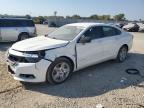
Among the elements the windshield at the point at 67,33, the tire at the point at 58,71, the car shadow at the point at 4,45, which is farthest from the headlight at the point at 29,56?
the car shadow at the point at 4,45

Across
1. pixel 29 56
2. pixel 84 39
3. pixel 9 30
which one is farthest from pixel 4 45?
pixel 29 56

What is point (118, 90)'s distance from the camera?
632cm

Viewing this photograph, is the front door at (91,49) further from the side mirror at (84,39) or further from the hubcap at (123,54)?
the hubcap at (123,54)

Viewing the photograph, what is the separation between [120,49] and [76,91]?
11.9 ft

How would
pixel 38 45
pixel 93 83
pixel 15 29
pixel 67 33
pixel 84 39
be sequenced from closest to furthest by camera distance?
pixel 38 45
pixel 93 83
pixel 84 39
pixel 67 33
pixel 15 29

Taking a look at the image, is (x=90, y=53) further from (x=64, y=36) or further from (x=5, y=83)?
(x=5, y=83)

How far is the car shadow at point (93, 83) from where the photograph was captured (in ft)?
20.1

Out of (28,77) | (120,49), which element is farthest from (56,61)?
(120,49)

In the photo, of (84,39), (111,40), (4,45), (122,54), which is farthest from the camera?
(4,45)

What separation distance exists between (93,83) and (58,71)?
103 centimetres

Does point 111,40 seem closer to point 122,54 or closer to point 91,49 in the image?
point 122,54

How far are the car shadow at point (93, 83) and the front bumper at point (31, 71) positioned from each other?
30 centimetres

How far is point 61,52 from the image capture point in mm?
6609

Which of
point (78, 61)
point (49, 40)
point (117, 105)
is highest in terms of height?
point (49, 40)
